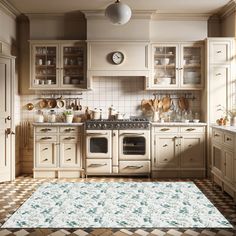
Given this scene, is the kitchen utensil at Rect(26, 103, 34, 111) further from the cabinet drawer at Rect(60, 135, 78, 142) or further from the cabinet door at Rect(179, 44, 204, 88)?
the cabinet door at Rect(179, 44, 204, 88)

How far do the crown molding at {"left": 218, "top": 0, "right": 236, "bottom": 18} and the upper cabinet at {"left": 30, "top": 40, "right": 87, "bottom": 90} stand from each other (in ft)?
7.96

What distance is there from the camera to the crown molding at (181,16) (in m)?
5.27

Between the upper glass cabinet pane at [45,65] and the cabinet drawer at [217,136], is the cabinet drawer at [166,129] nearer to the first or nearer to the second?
the cabinet drawer at [217,136]

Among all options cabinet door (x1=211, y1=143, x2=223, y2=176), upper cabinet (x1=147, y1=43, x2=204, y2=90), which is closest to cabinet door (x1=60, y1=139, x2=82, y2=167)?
upper cabinet (x1=147, y1=43, x2=204, y2=90)

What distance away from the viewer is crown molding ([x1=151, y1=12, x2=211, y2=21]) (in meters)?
5.27

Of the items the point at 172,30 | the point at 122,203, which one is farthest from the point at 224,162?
the point at 172,30

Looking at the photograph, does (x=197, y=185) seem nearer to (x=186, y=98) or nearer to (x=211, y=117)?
(x=211, y=117)

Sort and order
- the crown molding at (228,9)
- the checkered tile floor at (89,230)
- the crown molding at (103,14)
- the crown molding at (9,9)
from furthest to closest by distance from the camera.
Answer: the crown molding at (103,14) → the crown molding at (228,9) → the crown molding at (9,9) → the checkered tile floor at (89,230)

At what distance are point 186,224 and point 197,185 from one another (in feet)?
5.40

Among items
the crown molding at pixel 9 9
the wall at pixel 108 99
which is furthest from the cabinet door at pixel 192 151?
the crown molding at pixel 9 9

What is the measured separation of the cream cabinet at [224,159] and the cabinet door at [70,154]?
7.03 ft

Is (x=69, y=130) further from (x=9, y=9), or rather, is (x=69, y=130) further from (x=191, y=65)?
(x=191, y=65)

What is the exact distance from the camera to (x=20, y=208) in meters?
3.45

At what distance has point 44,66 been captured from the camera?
530cm
